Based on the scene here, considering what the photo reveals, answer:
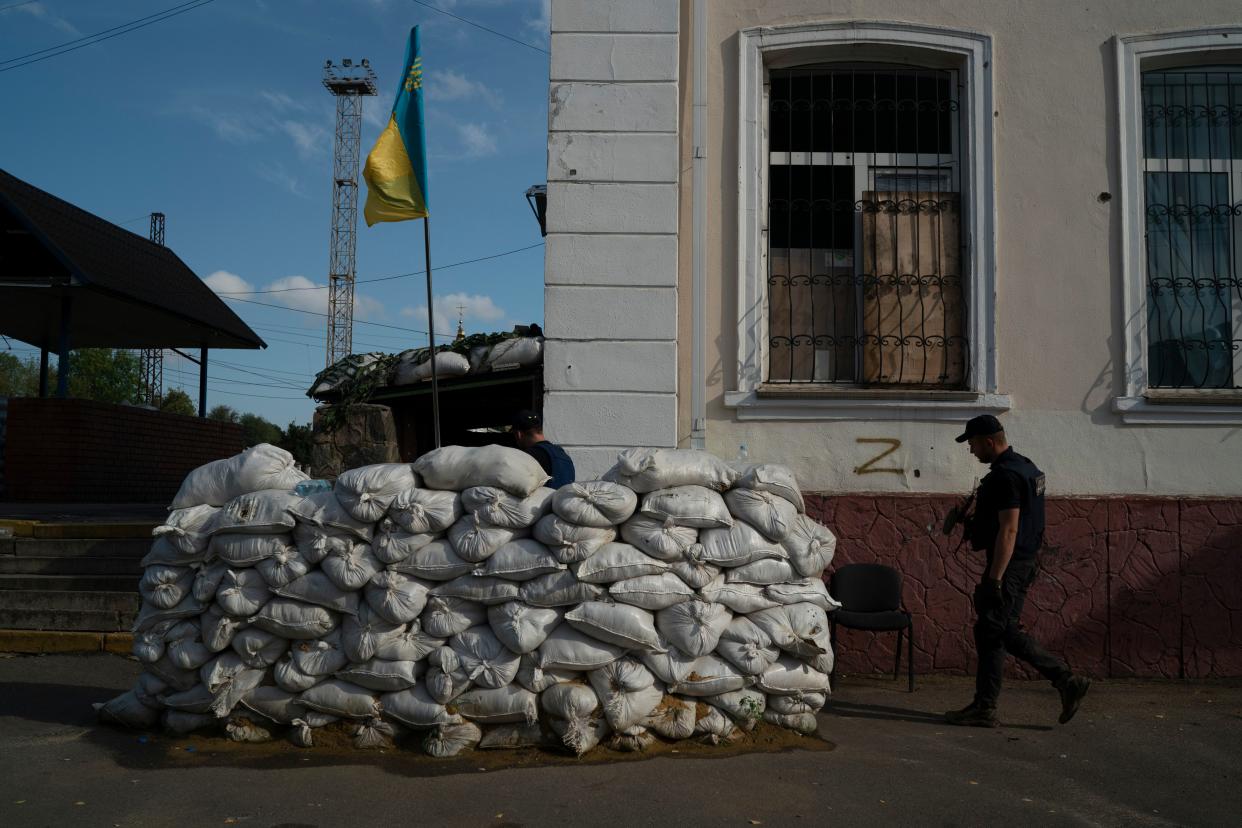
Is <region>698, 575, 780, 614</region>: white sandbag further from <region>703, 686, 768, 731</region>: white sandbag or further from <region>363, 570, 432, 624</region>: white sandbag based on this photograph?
<region>363, 570, 432, 624</region>: white sandbag

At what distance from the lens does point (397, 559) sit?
15.6 ft

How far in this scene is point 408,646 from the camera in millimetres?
4707

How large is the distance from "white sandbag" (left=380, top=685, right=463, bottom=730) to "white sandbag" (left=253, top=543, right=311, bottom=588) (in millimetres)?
749

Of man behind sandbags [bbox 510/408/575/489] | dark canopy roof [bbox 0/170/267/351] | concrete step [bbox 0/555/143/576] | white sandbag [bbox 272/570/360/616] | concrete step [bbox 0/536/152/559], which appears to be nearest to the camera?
white sandbag [bbox 272/570/360/616]

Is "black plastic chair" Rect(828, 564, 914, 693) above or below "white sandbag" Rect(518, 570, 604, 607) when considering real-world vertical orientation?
below

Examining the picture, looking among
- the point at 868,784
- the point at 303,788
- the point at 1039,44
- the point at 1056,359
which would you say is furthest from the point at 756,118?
the point at 303,788

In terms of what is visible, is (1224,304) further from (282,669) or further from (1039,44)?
(282,669)

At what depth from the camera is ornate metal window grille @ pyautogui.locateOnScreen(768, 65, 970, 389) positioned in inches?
274

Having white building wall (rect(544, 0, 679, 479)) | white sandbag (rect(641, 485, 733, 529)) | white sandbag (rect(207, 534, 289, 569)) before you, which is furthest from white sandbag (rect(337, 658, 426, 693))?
white building wall (rect(544, 0, 679, 479))

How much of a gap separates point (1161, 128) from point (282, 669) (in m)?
6.86

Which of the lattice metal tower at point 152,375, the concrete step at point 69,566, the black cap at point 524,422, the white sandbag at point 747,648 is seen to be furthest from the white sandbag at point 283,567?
the lattice metal tower at point 152,375

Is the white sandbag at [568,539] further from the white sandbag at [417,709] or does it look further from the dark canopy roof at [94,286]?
the dark canopy roof at [94,286]

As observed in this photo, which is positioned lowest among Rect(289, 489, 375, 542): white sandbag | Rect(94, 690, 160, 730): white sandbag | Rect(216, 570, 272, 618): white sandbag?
Rect(94, 690, 160, 730): white sandbag

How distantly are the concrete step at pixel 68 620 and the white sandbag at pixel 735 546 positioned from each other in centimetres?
495
